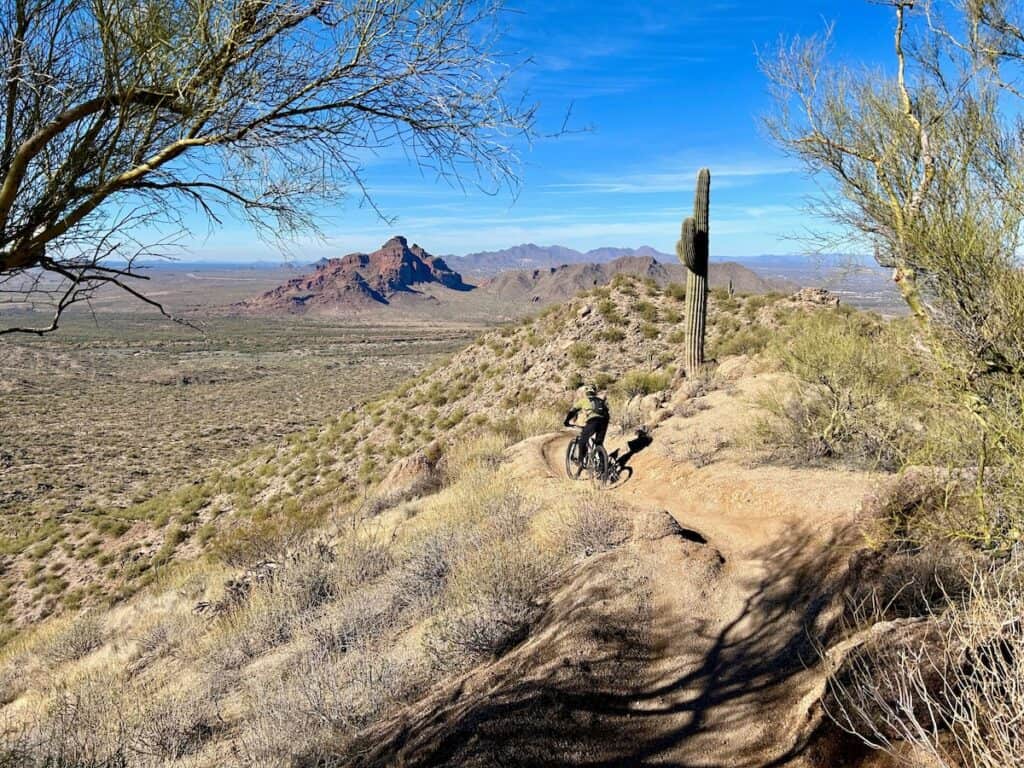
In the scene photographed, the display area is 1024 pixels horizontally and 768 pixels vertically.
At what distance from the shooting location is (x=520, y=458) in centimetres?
1204

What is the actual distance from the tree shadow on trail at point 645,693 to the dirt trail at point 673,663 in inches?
0.4

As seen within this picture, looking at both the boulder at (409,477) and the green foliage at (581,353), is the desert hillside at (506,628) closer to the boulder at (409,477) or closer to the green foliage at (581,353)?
the boulder at (409,477)

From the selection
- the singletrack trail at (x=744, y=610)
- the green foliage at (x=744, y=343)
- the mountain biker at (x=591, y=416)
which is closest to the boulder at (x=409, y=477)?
the mountain biker at (x=591, y=416)

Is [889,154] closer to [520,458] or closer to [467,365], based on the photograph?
[520,458]

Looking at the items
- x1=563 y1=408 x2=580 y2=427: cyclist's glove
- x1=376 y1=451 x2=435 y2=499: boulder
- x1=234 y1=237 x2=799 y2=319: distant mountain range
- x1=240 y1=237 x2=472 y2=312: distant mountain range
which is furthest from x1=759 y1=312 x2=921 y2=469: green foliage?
x1=240 y1=237 x2=472 y2=312: distant mountain range

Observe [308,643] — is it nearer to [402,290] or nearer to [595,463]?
[595,463]

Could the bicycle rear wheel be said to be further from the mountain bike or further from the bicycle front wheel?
the bicycle front wheel

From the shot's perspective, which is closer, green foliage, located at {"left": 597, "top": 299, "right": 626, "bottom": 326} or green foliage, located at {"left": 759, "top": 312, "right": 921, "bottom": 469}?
green foliage, located at {"left": 759, "top": 312, "right": 921, "bottom": 469}

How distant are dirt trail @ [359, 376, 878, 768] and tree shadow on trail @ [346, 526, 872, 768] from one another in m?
0.01

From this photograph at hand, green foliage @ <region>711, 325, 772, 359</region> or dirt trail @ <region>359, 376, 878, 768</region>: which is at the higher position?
green foliage @ <region>711, 325, 772, 359</region>

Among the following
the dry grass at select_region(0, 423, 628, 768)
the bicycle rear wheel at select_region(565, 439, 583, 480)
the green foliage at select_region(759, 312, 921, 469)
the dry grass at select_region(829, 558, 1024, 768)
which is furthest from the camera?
the bicycle rear wheel at select_region(565, 439, 583, 480)

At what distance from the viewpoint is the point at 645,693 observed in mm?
4066

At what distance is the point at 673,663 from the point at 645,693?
1.34 feet

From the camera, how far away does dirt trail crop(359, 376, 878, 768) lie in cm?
350
